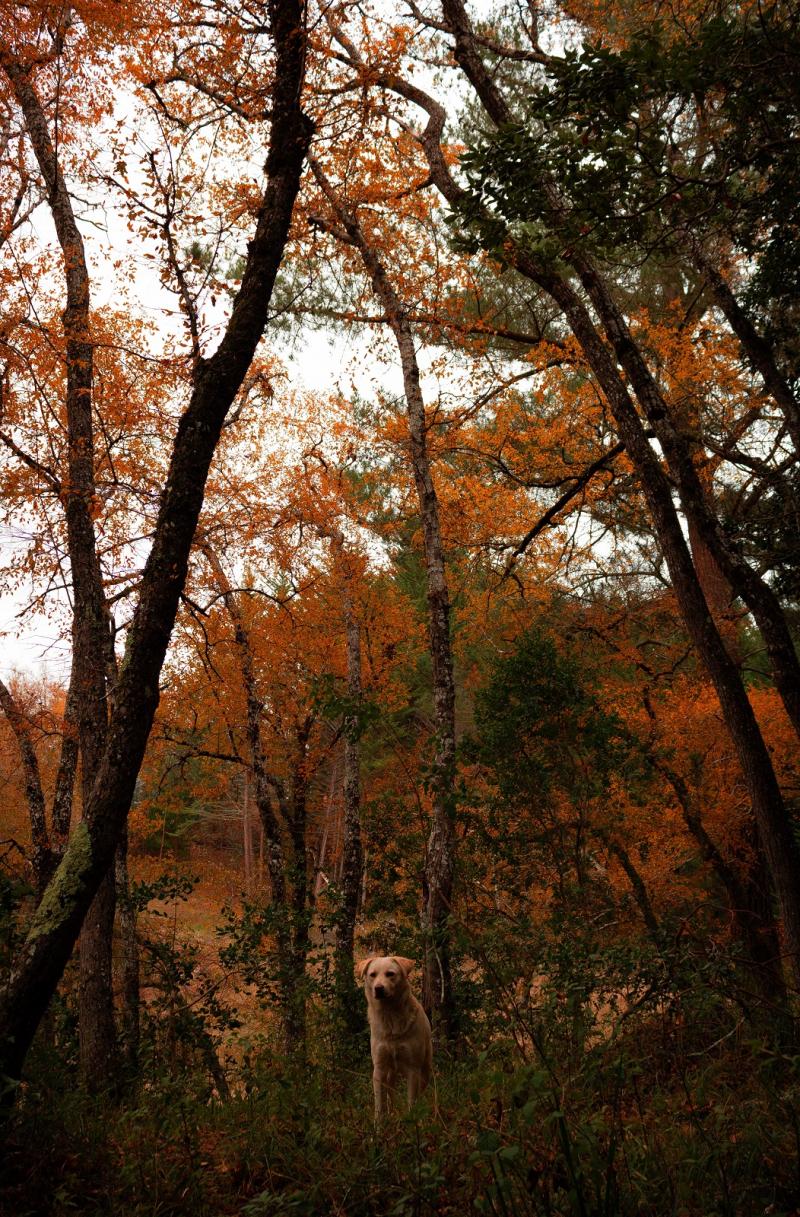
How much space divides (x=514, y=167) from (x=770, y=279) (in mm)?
4811

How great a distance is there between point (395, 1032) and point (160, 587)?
338cm

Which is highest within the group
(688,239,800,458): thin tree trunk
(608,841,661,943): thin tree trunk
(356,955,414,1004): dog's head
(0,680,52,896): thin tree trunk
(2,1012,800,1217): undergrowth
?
(688,239,800,458): thin tree trunk

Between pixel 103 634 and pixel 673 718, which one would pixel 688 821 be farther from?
pixel 103 634

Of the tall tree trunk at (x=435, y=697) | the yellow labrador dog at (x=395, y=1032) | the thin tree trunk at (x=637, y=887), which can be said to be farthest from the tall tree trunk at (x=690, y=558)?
the thin tree trunk at (x=637, y=887)

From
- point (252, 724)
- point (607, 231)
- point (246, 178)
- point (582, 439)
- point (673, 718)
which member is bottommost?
point (673, 718)

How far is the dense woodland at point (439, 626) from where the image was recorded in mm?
3336

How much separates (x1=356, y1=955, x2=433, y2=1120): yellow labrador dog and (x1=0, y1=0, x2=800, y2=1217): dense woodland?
301mm

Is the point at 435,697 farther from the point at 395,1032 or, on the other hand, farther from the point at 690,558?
the point at 395,1032

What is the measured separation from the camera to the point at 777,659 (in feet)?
22.8

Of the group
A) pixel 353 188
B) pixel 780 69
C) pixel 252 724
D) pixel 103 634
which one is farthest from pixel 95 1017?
pixel 353 188

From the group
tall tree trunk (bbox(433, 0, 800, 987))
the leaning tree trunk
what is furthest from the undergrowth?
the leaning tree trunk

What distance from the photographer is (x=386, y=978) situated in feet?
17.1

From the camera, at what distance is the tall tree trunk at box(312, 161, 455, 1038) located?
7340 mm

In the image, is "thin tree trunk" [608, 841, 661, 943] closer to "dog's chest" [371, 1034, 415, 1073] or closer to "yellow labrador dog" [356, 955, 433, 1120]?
"yellow labrador dog" [356, 955, 433, 1120]
